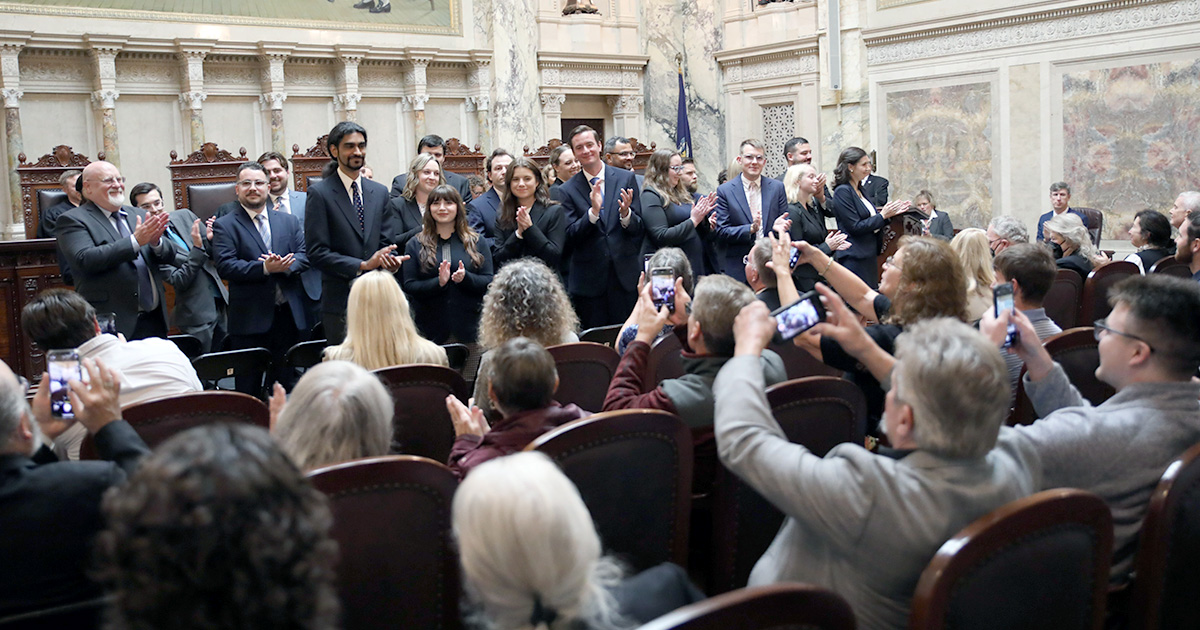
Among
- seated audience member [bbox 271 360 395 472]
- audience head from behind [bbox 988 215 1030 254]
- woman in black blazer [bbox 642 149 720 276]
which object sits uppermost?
woman in black blazer [bbox 642 149 720 276]

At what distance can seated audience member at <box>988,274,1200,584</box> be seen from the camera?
2088 millimetres

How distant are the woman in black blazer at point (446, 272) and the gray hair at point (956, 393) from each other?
3.38 m

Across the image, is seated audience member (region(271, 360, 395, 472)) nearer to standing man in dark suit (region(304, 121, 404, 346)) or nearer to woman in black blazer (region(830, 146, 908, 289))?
standing man in dark suit (region(304, 121, 404, 346))

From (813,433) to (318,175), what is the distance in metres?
8.11

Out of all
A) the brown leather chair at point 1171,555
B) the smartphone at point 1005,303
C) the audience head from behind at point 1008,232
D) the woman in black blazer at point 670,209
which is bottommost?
the brown leather chair at point 1171,555

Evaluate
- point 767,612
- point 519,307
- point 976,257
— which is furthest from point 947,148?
point 767,612

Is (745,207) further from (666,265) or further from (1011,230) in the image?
(666,265)

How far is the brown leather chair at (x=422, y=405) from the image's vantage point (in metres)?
2.94

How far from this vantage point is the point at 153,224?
15.8ft

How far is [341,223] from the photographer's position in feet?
16.9

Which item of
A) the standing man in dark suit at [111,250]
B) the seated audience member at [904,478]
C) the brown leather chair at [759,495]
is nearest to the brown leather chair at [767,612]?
the seated audience member at [904,478]

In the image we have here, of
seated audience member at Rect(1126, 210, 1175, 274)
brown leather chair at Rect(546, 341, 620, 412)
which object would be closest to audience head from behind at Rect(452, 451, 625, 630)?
brown leather chair at Rect(546, 341, 620, 412)

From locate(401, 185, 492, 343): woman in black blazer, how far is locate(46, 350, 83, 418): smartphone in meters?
2.59

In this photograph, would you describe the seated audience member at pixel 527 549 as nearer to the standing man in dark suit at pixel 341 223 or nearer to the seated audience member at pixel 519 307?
the seated audience member at pixel 519 307
